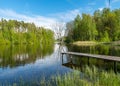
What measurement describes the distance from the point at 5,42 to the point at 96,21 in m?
37.5

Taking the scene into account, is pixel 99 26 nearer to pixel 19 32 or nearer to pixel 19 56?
pixel 19 32

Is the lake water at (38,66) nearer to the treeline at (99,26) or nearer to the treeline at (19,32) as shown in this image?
the treeline at (99,26)

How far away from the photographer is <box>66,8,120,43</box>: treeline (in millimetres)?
62344

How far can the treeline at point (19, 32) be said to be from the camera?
69688mm

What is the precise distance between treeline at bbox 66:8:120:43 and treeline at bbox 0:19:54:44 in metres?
23.5

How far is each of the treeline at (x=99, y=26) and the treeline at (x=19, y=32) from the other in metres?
23.5

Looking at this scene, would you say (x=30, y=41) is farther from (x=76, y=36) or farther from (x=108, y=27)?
(x=108, y=27)

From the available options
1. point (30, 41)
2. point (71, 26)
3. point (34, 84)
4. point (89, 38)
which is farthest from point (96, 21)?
point (34, 84)

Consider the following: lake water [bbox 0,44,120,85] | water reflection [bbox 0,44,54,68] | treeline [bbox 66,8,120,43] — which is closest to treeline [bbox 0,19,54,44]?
treeline [bbox 66,8,120,43]

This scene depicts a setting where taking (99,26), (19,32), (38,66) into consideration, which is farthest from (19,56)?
(19,32)

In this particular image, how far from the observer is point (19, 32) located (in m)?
78.8

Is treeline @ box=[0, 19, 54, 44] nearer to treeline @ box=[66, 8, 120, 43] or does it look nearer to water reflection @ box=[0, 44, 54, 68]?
treeline @ box=[66, 8, 120, 43]

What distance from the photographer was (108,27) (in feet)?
213

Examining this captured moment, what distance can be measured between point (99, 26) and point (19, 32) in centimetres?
3611
